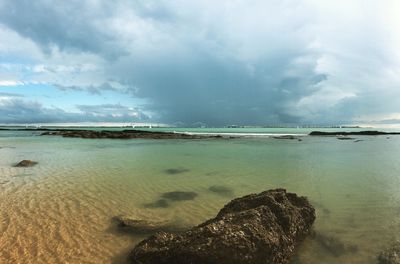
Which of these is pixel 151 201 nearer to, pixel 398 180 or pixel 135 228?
pixel 135 228

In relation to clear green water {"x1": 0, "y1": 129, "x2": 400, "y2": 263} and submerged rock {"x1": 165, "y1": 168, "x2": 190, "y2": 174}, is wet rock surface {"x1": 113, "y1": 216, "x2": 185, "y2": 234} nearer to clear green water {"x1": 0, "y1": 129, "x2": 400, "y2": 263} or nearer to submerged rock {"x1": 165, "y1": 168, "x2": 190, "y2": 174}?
clear green water {"x1": 0, "y1": 129, "x2": 400, "y2": 263}

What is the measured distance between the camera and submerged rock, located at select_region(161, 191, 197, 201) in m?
13.1

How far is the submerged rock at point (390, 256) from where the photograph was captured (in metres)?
7.33

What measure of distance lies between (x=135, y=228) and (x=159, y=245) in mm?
2414

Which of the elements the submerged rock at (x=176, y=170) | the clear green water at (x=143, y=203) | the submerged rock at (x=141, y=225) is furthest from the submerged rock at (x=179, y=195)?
the submerged rock at (x=176, y=170)

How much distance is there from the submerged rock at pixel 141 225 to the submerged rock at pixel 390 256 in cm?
573

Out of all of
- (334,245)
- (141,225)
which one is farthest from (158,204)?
(334,245)

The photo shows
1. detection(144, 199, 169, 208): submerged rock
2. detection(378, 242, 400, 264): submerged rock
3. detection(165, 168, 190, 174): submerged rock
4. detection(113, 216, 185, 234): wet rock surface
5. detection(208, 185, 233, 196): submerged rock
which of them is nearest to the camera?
detection(378, 242, 400, 264): submerged rock

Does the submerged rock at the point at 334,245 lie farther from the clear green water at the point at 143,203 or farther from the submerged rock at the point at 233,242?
the submerged rock at the point at 233,242

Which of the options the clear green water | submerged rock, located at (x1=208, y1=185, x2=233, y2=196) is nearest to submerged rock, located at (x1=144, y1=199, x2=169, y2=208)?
the clear green water

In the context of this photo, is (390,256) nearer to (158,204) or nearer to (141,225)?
(141,225)

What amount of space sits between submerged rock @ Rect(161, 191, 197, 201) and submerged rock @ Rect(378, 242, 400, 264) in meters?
7.33

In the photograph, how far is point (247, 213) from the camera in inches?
296

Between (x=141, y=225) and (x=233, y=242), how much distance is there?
12.9ft
